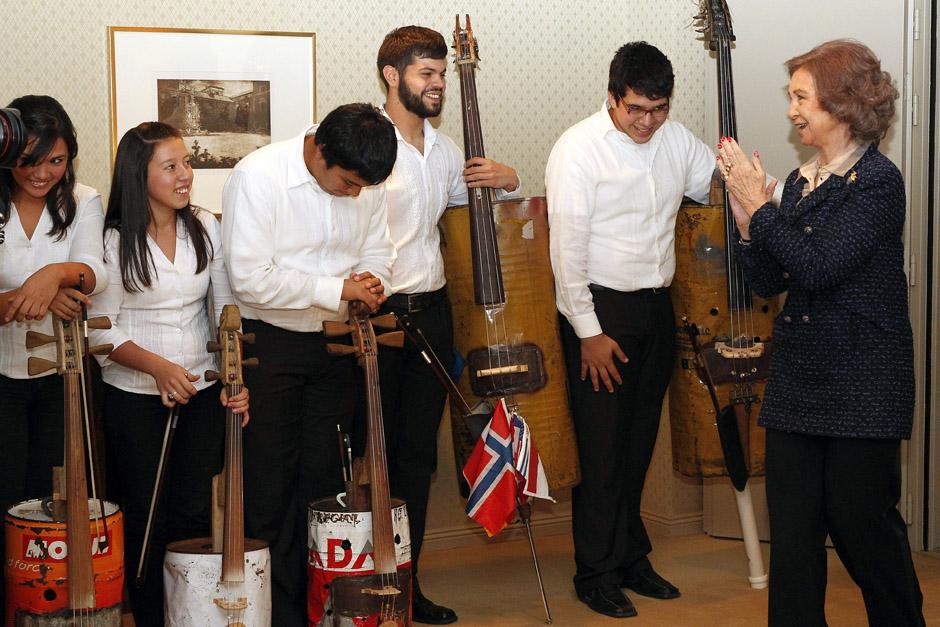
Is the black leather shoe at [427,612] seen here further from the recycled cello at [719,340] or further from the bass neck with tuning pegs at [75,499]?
the bass neck with tuning pegs at [75,499]

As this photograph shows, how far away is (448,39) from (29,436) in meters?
2.02

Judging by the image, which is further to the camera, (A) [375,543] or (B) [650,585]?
(B) [650,585]

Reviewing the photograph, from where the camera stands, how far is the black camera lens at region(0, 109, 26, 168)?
249 centimetres

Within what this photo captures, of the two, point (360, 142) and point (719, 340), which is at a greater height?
point (360, 142)

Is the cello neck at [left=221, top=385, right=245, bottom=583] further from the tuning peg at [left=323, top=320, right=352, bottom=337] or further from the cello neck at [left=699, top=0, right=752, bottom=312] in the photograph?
the cello neck at [left=699, top=0, right=752, bottom=312]

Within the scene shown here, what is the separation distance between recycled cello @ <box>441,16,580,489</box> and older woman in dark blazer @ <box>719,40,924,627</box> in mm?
917

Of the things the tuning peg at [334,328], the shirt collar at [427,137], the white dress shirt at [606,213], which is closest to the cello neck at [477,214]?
the shirt collar at [427,137]

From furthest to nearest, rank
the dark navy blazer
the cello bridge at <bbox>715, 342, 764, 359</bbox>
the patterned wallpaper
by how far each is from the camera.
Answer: the patterned wallpaper, the cello bridge at <bbox>715, 342, 764, 359</bbox>, the dark navy blazer

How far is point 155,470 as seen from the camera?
117 inches

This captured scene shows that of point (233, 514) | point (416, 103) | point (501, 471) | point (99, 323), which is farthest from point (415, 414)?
point (99, 323)

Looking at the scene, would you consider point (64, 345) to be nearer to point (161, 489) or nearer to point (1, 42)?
point (161, 489)

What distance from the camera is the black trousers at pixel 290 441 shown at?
3055 mm

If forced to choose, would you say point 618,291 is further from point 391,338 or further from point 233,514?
point 233,514

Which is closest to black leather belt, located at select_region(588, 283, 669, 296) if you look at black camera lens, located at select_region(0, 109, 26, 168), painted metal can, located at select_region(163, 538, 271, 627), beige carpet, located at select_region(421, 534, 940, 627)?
beige carpet, located at select_region(421, 534, 940, 627)
